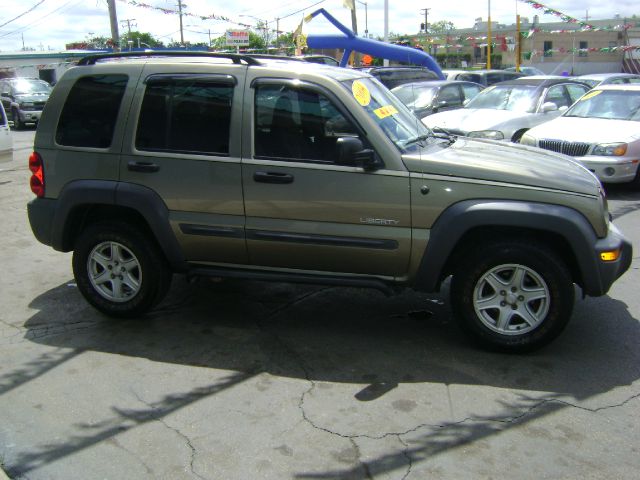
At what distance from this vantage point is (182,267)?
5.04 meters

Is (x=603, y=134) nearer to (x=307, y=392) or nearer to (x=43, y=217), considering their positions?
(x=307, y=392)

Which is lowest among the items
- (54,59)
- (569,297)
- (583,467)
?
(583,467)

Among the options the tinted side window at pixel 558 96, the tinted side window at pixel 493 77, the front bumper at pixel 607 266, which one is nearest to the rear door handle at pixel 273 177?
the front bumper at pixel 607 266

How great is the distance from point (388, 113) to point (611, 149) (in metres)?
5.73

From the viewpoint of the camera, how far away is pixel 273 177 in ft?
15.2

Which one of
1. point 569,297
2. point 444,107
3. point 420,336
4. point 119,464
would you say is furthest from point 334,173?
point 444,107

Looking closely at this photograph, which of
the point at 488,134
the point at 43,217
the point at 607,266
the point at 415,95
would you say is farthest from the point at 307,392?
the point at 415,95

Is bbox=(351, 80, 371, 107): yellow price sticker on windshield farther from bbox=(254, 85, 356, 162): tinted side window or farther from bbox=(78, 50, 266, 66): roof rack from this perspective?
bbox=(78, 50, 266, 66): roof rack

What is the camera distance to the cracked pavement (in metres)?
3.37

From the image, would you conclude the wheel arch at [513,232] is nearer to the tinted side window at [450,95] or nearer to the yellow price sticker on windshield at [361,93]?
the yellow price sticker on windshield at [361,93]

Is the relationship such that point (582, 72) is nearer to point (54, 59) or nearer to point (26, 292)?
point (54, 59)

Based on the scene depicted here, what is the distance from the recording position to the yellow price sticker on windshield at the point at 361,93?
183 inches

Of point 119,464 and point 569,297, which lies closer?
point 119,464

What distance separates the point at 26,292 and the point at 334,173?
3265mm
